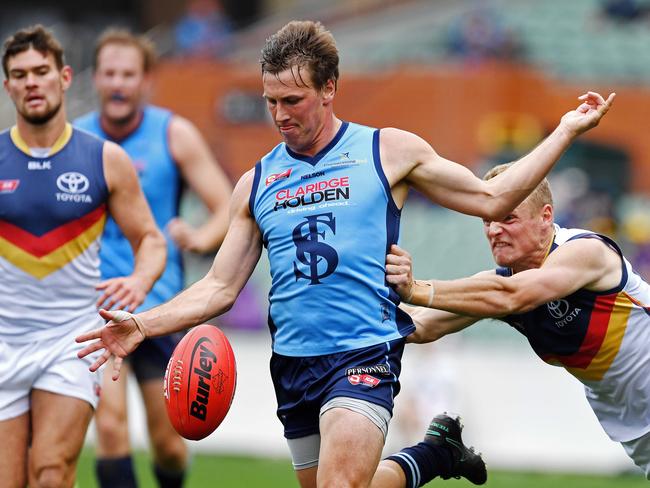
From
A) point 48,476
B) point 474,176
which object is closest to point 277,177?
point 474,176

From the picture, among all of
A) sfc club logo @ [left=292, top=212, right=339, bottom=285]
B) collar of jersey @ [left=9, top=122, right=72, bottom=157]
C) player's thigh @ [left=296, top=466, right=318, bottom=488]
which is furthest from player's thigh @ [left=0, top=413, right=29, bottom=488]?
sfc club logo @ [left=292, top=212, right=339, bottom=285]

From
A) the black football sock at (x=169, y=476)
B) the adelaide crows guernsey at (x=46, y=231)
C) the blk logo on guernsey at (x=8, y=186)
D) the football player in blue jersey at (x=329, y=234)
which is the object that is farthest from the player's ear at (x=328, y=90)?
the black football sock at (x=169, y=476)

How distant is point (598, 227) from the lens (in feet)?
45.6

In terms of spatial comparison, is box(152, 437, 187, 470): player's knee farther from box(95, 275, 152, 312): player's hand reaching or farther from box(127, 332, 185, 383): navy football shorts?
box(95, 275, 152, 312): player's hand reaching

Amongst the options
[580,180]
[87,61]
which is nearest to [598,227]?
[580,180]

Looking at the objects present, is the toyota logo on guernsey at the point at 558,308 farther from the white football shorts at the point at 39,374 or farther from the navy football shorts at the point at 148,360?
the navy football shorts at the point at 148,360

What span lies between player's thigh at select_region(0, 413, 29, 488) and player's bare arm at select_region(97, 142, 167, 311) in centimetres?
77

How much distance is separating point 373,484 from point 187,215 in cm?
1238

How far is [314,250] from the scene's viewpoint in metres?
5.83

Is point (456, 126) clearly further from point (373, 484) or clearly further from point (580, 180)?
point (373, 484)

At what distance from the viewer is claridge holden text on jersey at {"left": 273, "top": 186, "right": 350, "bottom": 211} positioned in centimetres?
584

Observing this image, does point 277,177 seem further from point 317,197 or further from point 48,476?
point 48,476

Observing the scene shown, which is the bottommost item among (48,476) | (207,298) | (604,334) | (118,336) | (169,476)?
(169,476)

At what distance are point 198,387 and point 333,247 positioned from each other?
903mm
